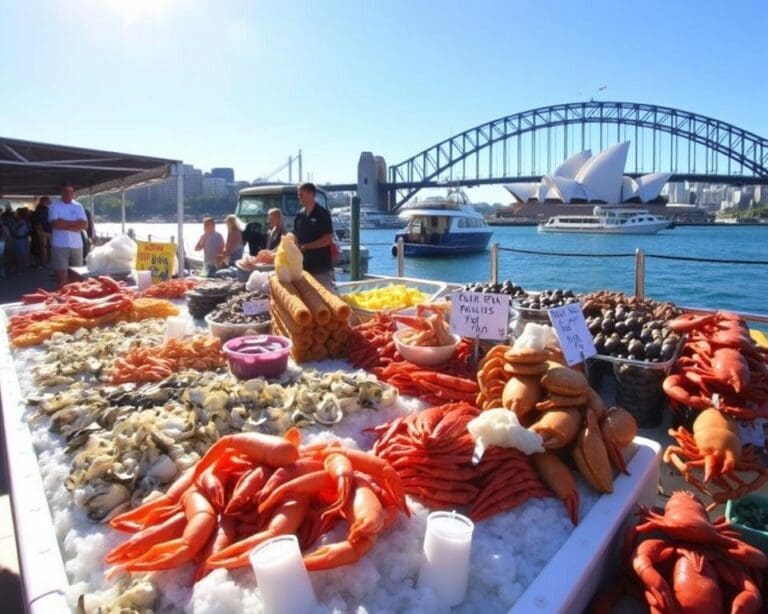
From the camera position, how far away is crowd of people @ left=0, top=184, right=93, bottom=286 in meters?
7.99

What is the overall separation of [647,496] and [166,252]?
638 cm

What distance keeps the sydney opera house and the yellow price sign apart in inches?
2604

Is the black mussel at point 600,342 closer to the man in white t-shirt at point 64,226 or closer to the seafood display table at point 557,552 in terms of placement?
the seafood display table at point 557,552

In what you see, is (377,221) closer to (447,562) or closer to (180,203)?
(180,203)

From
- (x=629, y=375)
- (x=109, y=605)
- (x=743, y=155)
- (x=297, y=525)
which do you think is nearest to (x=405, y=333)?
(x=629, y=375)

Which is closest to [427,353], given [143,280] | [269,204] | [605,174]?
[143,280]

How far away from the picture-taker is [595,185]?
66.9 metres

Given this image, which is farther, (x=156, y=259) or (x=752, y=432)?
(x=156, y=259)

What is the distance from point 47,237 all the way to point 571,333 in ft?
46.0

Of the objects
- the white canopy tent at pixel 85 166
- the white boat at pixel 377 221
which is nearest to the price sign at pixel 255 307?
the white canopy tent at pixel 85 166

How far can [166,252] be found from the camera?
23.1 feet

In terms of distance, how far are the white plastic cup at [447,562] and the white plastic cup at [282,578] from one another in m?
0.33

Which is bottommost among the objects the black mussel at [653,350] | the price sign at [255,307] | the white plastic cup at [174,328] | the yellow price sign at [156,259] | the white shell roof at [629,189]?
the black mussel at [653,350]

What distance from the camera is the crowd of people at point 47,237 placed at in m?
7.99
